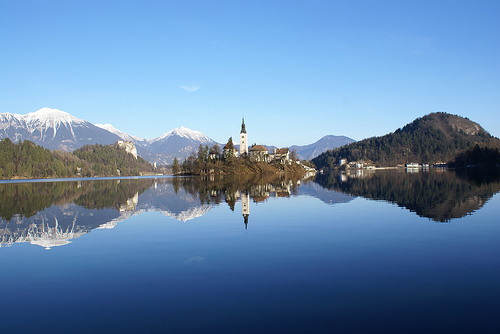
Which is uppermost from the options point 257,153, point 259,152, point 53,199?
point 259,152

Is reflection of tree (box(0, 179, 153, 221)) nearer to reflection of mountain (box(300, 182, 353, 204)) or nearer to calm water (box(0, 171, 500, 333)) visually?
calm water (box(0, 171, 500, 333))

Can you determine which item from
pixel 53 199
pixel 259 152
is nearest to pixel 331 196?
pixel 53 199

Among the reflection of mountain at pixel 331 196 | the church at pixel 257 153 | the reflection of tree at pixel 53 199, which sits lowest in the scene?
the reflection of mountain at pixel 331 196

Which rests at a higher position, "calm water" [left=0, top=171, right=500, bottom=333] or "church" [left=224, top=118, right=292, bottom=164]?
"church" [left=224, top=118, right=292, bottom=164]

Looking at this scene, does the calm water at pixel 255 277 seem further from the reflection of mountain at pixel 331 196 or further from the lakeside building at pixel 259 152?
the lakeside building at pixel 259 152

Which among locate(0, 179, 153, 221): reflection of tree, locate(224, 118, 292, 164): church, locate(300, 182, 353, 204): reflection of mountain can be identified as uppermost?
locate(224, 118, 292, 164): church

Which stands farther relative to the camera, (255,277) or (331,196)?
(331,196)

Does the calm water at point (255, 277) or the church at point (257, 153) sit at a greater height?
the church at point (257, 153)

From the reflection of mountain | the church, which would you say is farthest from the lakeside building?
the reflection of mountain

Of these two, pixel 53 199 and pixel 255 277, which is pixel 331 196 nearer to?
pixel 255 277

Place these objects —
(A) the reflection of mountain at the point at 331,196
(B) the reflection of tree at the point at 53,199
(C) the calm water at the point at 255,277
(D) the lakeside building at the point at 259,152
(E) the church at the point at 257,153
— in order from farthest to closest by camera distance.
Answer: (D) the lakeside building at the point at 259,152 → (E) the church at the point at 257,153 → (A) the reflection of mountain at the point at 331,196 → (B) the reflection of tree at the point at 53,199 → (C) the calm water at the point at 255,277

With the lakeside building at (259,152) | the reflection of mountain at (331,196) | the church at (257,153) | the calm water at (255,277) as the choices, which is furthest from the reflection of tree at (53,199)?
the lakeside building at (259,152)

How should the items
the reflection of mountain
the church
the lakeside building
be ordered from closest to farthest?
the reflection of mountain < the church < the lakeside building

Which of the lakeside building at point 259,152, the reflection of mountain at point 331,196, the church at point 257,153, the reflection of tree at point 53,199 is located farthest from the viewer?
the lakeside building at point 259,152
